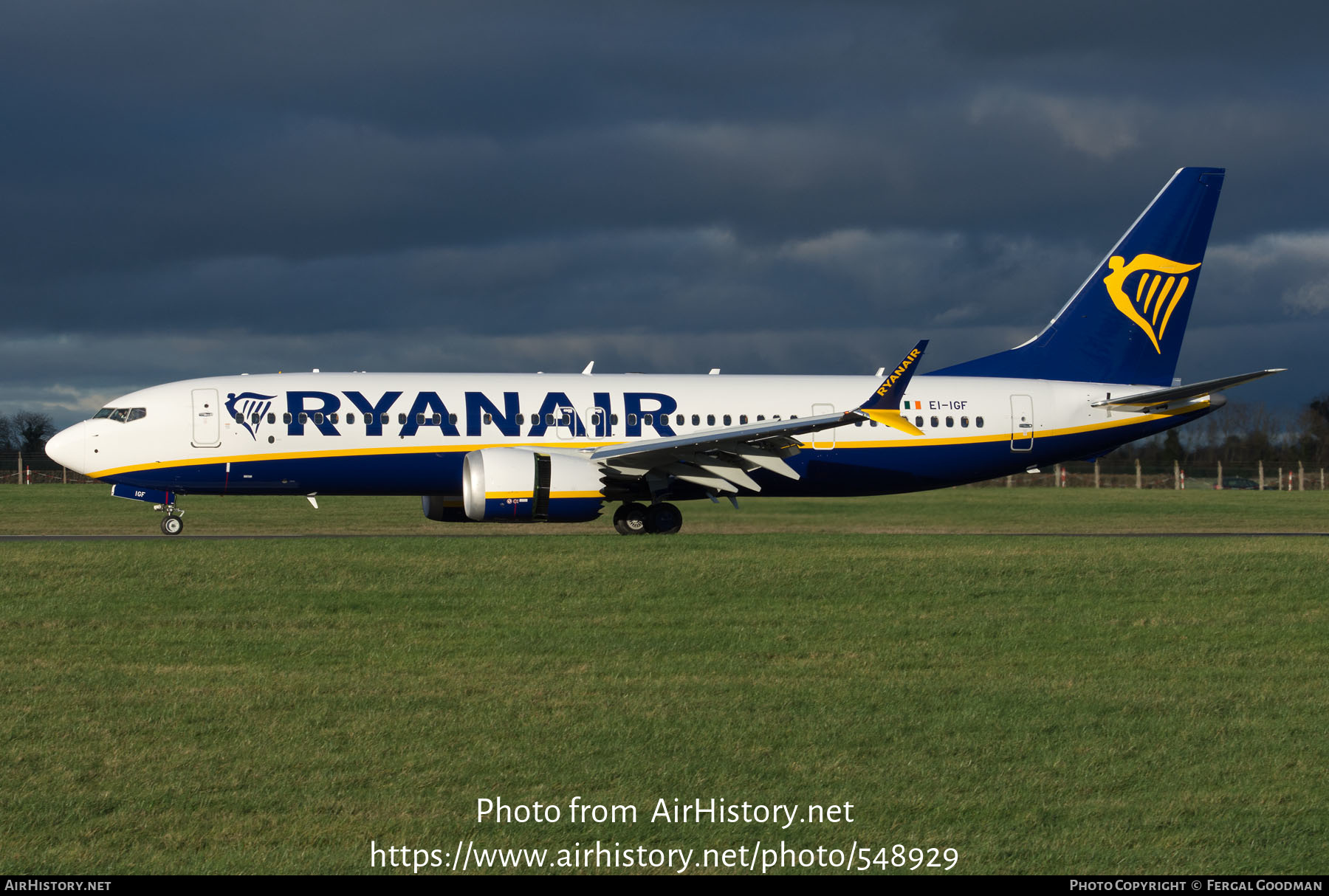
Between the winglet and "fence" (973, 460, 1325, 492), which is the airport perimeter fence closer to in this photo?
"fence" (973, 460, 1325, 492)

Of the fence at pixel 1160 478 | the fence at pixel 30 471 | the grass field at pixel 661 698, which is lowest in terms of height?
the grass field at pixel 661 698

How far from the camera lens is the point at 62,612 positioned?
16.0 m

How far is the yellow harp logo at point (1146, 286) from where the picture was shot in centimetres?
3509

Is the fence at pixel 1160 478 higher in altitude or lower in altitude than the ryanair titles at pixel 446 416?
lower

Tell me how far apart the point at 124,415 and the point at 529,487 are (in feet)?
32.2

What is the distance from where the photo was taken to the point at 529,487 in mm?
26406

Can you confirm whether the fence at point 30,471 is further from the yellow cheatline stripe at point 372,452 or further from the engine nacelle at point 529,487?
the engine nacelle at point 529,487

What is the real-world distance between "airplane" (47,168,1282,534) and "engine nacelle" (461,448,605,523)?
0.11 feet

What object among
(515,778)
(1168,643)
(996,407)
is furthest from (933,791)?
(996,407)

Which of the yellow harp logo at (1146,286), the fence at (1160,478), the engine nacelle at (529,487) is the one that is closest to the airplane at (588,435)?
the engine nacelle at (529,487)

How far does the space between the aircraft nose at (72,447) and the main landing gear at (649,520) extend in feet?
39.3

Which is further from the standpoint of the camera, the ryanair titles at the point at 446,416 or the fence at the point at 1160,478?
the fence at the point at 1160,478
